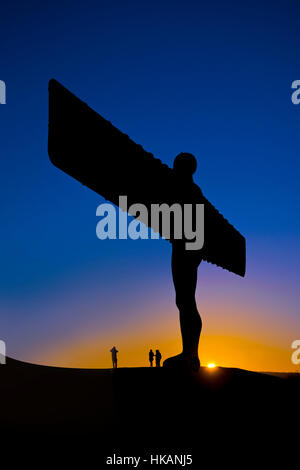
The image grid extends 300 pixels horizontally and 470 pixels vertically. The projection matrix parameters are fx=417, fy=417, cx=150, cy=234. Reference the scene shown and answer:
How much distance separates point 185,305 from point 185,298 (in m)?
0.10

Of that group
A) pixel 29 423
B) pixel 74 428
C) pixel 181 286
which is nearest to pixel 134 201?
pixel 181 286

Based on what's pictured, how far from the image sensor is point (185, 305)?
5812mm

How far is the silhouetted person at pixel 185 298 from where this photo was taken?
578cm

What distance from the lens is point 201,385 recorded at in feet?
17.6

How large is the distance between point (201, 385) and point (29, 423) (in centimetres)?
312

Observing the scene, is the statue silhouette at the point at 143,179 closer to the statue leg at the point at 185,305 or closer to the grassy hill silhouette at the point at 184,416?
the statue leg at the point at 185,305

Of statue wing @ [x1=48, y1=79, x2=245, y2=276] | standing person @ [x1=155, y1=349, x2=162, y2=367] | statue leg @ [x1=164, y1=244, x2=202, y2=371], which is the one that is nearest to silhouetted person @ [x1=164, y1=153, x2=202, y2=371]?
statue leg @ [x1=164, y1=244, x2=202, y2=371]

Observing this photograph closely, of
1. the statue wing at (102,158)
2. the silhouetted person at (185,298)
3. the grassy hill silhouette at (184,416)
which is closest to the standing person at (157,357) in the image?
the grassy hill silhouette at (184,416)

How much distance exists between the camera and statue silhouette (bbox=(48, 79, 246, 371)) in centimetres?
386

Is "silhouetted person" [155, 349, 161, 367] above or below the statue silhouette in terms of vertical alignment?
below

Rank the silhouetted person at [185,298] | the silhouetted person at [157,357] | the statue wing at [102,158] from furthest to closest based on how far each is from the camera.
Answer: the silhouetted person at [157,357] → the silhouetted person at [185,298] → the statue wing at [102,158]

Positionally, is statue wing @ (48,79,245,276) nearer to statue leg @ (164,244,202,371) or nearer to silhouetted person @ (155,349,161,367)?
statue leg @ (164,244,202,371)
